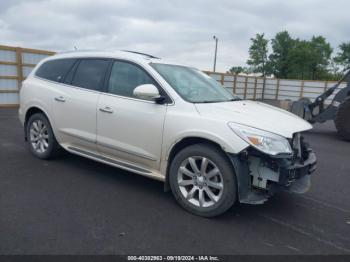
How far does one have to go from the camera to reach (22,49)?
1335 cm

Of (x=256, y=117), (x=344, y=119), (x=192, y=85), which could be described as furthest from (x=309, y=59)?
(x=256, y=117)

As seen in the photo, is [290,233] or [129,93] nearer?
[290,233]

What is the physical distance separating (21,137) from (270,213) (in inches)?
228

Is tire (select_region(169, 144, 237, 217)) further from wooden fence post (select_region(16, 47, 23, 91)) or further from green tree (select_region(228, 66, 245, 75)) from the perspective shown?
green tree (select_region(228, 66, 245, 75))

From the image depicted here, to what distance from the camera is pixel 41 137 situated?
534cm

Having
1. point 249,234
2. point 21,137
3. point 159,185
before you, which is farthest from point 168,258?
point 21,137

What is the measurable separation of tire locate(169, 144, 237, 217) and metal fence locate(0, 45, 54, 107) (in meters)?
11.8

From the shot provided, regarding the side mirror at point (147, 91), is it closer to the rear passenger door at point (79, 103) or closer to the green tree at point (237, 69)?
the rear passenger door at point (79, 103)

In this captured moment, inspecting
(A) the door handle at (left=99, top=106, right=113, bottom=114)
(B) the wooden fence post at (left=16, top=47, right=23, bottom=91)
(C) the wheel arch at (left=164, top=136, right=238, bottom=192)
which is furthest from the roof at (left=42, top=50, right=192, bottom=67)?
(B) the wooden fence post at (left=16, top=47, right=23, bottom=91)

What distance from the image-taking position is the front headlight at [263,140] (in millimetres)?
3201

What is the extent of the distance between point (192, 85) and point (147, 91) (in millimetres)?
838

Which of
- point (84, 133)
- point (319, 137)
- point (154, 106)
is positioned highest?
point (154, 106)

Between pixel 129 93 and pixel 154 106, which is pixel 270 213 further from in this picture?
pixel 129 93

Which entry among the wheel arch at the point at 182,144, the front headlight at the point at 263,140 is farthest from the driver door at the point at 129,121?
the front headlight at the point at 263,140
